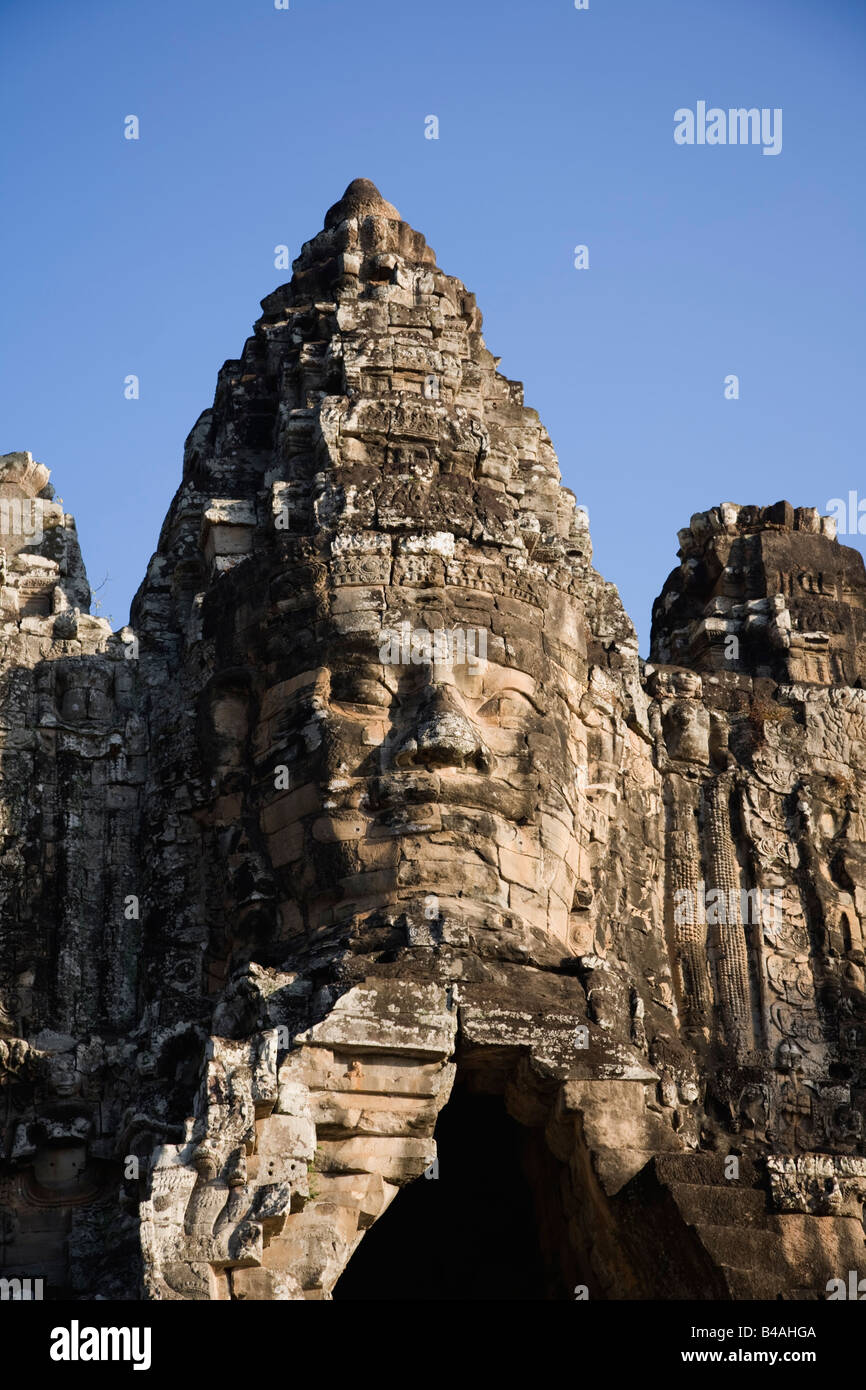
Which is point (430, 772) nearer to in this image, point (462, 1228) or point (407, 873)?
point (407, 873)

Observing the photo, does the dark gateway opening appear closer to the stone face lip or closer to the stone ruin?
the stone ruin

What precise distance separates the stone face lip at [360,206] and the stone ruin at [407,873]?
0.26 feet

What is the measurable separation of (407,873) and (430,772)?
1.03 m

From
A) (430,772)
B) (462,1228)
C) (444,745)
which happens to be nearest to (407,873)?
(430,772)

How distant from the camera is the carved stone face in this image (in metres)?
22.9

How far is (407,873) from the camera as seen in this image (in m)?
22.8

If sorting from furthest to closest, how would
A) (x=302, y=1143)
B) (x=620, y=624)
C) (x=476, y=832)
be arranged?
1. (x=620, y=624)
2. (x=476, y=832)
3. (x=302, y=1143)

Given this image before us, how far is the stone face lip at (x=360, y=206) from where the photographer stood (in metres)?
29.6

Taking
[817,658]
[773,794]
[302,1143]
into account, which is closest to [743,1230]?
[302,1143]

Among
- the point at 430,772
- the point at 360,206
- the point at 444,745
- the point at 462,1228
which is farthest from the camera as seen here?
the point at 360,206

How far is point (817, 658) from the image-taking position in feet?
94.5

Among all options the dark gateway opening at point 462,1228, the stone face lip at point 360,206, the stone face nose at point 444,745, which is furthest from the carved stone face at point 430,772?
the stone face lip at point 360,206
